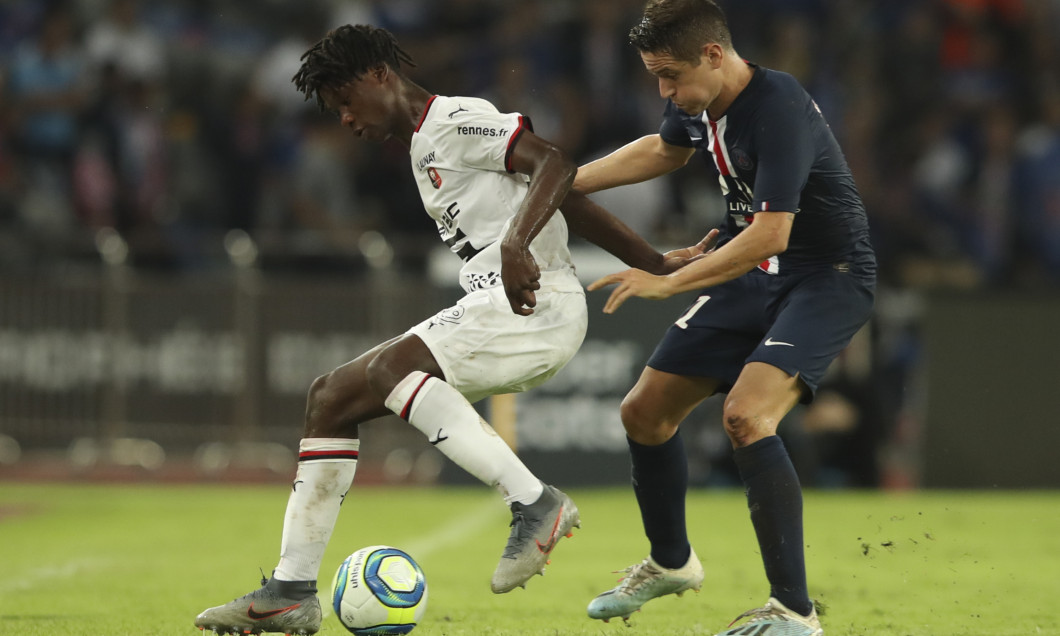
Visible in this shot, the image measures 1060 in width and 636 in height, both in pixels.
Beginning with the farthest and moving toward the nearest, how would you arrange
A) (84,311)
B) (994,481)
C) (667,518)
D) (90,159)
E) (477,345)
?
1. (90,159)
2. (84,311)
3. (994,481)
4. (667,518)
5. (477,345)

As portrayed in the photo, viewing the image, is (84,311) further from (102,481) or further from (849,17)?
(849,17)

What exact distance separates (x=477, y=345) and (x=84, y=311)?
8.63 m

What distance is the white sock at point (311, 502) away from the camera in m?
5.06

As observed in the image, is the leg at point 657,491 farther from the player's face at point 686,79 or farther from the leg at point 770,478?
the player's face at point 686,79

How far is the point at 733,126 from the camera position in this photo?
16.9ft

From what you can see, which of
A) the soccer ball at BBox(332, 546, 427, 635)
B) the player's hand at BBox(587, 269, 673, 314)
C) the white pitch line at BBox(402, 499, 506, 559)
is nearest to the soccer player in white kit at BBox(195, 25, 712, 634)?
the soccer ball at BBox(332, 546, 427, 635)

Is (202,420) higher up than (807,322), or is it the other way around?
(807,322)

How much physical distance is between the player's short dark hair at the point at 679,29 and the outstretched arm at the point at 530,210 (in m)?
0.50

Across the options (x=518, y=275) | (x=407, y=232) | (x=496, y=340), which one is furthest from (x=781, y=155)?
(x=407, y=232)

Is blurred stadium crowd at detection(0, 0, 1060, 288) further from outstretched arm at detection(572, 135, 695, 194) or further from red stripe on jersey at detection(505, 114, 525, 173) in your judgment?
red stripe on jersey at detection(505, 114, 525, 173)

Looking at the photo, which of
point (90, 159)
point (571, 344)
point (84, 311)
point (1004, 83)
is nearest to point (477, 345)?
point (571, 344)

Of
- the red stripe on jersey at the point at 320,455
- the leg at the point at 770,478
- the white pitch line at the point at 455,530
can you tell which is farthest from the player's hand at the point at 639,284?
the white pitch line at the point at 455,530

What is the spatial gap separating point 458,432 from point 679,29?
1591 mm

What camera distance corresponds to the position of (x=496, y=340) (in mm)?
5016
